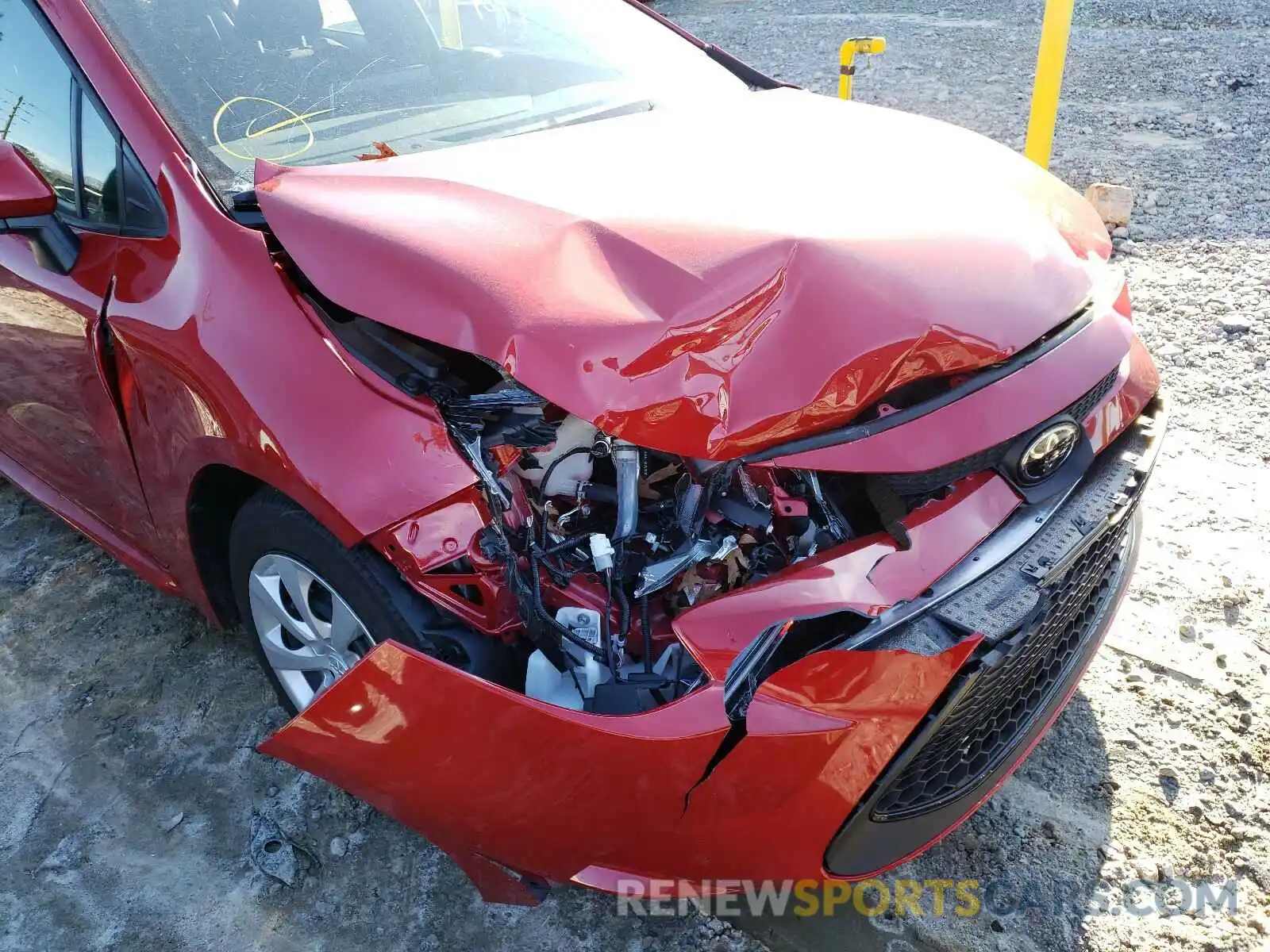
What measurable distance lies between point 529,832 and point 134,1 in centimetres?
204

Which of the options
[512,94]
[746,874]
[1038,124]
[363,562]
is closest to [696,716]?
[746,874]

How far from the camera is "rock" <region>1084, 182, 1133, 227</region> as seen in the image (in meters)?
4.90

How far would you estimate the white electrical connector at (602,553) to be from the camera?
1651mm

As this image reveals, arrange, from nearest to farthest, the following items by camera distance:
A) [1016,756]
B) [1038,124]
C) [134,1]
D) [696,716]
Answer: [696,716]
[1016,756]
[134,1]
[1038,124]

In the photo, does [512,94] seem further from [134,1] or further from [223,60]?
[134,1]

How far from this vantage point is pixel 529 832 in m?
1.58

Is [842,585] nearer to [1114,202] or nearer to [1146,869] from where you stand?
[1146,869]

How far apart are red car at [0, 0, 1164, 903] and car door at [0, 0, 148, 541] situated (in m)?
0.01

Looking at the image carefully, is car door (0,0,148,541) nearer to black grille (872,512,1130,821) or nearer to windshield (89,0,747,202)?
windshield (89,0,747,202)

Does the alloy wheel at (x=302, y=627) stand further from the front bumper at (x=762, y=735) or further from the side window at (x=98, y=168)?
the side window at (x=98, y=168)

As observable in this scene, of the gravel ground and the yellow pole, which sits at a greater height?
the yellow pole

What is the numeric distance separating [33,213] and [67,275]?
0.16 m

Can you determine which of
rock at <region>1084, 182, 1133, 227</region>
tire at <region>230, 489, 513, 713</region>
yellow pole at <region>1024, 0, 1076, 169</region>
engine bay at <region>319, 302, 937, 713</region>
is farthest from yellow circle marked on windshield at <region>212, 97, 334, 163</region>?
rock at <region>1084, 182, 1133, 227</region>

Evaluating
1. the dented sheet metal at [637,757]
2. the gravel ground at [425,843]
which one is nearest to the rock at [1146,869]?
the gravel ground at [425,843]
